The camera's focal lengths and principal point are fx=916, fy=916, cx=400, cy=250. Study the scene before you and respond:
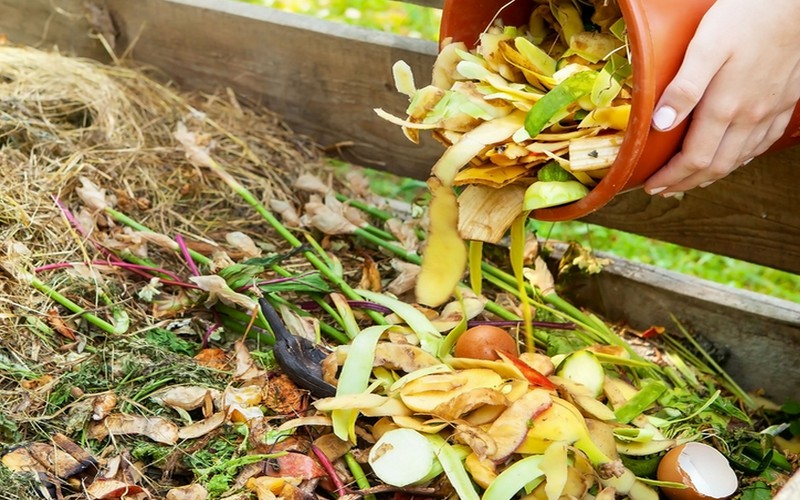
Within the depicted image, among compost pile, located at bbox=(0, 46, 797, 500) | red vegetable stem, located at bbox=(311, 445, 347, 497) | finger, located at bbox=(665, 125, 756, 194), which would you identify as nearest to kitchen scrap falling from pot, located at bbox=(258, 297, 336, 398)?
compost pile, located at bbox=(0, 46, 797, 500)

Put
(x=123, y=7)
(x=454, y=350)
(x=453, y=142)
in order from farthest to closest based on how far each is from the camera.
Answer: (x=123, y=7) → (x=454, y=350) → (x=453, y=142)

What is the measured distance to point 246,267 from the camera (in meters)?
1.75

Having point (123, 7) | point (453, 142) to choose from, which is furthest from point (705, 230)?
point (123, 7)

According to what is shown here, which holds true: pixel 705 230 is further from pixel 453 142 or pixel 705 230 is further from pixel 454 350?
pixel 453 142

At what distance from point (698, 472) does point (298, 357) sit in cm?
70

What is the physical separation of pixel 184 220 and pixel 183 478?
0.71m

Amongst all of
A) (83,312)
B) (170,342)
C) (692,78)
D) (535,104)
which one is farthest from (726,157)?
(83,312)

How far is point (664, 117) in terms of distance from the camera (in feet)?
4.01

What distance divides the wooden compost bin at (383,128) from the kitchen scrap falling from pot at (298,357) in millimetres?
736

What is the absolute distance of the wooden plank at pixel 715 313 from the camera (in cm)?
189

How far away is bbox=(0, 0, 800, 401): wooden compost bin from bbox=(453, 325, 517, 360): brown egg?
0.51m

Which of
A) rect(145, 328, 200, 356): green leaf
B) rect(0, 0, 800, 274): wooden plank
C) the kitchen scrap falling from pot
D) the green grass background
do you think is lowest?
the green grass background

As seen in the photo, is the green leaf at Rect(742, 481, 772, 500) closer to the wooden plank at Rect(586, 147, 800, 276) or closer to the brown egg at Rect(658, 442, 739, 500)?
the brown egg at Rect(658, 442, 739, 500)

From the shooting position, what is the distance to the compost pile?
1.44m
